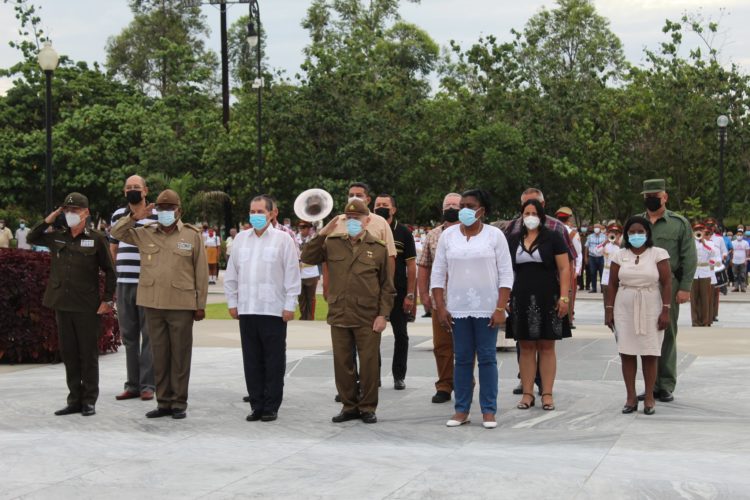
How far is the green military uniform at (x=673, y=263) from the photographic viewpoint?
944 cm

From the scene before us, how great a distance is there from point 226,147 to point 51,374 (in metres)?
27.8

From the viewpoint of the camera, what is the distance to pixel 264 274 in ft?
28.1

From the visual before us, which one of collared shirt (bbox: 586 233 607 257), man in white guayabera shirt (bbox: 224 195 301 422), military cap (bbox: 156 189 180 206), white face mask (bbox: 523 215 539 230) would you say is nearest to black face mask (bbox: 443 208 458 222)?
white face mask (bbox: 523 215 539 230)

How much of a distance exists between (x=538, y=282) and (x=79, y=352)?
3900 mm

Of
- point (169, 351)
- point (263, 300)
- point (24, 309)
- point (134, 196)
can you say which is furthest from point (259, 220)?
point (24, 309)

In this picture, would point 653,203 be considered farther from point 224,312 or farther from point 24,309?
point 224,312

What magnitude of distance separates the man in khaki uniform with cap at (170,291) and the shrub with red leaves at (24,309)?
11.1 feet

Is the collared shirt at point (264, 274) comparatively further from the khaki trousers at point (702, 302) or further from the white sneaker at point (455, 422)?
the khaki trousers at point (702, 302)

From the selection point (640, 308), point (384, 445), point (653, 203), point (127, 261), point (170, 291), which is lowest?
point (384, 445)

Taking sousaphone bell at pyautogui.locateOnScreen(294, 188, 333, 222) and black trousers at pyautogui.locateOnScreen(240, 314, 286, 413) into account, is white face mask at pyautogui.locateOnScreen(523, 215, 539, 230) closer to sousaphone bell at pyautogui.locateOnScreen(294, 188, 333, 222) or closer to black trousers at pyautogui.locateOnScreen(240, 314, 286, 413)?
sousaphone bell at pyautogui.locateOnScreen(294, 188, 333, 222)

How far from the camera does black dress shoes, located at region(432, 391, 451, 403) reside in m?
9.40

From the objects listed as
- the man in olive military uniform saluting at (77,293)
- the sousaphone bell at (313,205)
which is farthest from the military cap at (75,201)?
the sousaphone bell at (313,205)

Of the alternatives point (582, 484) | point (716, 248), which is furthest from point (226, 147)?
point (582, 484)

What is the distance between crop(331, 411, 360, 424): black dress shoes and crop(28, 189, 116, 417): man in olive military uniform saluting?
2.04 m
